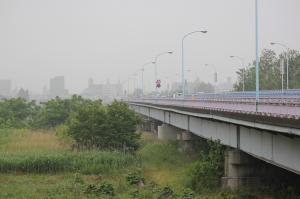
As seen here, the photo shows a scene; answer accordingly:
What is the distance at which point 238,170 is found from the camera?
91.2 feet

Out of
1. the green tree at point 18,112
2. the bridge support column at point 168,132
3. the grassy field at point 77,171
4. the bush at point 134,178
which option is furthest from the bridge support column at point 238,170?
the green tree at point 18,112

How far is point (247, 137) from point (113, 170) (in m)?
13.4

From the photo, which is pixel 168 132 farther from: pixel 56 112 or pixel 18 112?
pixel 18 112

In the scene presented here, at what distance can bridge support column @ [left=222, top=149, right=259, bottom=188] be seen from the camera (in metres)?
27.6

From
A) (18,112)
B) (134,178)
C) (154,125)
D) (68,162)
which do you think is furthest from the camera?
(18,112)

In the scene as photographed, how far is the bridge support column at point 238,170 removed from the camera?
27.6m

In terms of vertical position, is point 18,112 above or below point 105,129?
below

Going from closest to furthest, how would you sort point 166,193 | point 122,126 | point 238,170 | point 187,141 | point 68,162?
point 166,193 < point 238,170 < point 68,162 < point 187,141 < point 122,126

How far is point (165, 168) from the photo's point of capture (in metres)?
37.0

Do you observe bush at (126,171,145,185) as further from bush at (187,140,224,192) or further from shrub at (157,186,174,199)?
shrub at (157,186,174,199)

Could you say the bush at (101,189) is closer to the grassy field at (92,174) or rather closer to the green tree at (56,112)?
the grassy field at (92,174)

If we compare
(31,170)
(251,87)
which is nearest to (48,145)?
(31,170)

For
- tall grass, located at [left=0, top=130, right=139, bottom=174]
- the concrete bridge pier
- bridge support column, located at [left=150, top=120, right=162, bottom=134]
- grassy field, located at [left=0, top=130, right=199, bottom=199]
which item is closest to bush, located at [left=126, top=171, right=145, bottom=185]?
grassy field, located at [left=0, top=130, right=199, bottom=199]

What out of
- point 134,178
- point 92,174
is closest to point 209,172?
point 134,178
